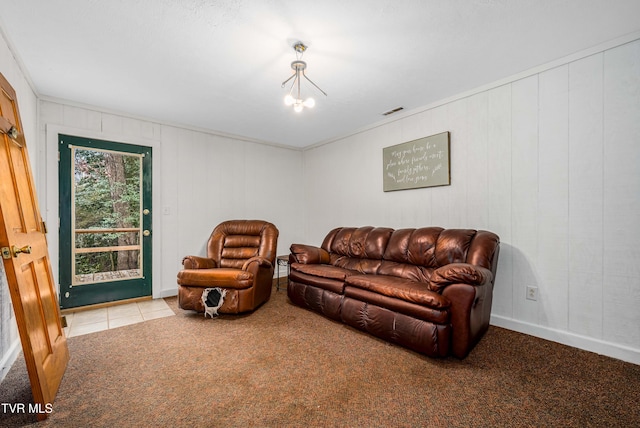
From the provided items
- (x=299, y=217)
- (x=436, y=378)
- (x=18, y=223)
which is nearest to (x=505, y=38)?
(x=436, y=378)

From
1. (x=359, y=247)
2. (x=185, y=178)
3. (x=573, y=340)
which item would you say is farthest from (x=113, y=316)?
(x=573, y=340)

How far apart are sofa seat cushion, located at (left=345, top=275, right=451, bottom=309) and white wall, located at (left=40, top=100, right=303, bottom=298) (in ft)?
8.14

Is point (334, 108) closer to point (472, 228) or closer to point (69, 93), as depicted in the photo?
point (472, 228)

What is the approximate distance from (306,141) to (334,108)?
151 centimetres

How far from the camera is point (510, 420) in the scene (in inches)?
61.1

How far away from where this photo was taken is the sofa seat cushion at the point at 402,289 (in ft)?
7.16

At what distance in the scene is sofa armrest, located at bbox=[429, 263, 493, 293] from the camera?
83.0 inches

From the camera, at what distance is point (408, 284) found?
2.54 m

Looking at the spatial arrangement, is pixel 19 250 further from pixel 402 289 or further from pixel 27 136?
pixel 402 289

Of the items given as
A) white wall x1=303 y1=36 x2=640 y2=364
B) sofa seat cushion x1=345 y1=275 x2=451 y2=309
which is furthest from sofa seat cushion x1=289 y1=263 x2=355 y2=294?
white wall x1=303 y1=36 x2=640 y2=364

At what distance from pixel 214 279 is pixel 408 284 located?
1973mm

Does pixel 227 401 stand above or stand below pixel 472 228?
below

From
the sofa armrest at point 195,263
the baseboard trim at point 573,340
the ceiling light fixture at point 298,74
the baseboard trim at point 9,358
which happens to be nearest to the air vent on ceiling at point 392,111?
the ceiling light fixture at point 298,74

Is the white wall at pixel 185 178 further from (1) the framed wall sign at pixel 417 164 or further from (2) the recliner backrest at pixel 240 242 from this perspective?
(1) the framed wall sign at pixel 417 164
